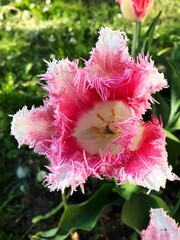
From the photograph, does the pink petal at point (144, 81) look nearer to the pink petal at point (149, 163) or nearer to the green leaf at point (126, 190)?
the pink petal at point (149, 163)

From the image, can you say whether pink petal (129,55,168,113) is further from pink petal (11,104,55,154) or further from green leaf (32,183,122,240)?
green leaf (32,183,122,240)

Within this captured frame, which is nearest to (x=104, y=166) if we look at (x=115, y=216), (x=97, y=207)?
(x=97, y=207)

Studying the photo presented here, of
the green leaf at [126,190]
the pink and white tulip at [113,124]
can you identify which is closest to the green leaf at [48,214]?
the green leaf at [126,190]

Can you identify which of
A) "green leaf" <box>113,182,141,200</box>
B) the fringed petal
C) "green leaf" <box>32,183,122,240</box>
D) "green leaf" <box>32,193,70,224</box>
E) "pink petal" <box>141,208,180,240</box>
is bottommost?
"green leaf" <box>32,193,70,224</box>

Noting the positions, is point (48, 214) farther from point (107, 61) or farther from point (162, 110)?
point (107, 61)

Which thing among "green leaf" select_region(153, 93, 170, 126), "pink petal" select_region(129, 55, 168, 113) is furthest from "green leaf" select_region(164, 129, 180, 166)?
"pink petal" select_region(129, 55, 168, 113)

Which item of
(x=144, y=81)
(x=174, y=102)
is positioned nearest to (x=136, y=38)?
(x=174, y=102)

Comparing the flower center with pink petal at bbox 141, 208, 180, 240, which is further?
the flower center
